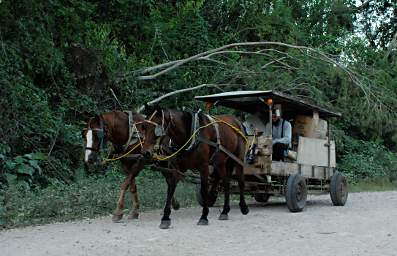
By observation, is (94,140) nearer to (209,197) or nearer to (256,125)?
(209,197)

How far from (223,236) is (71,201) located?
4302 mm

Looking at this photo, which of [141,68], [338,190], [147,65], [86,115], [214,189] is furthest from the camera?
[147,65]

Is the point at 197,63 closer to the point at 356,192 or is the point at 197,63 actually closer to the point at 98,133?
the point at 356,192

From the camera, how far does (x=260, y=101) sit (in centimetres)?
1273

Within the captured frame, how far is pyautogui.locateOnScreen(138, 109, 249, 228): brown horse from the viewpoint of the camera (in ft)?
31.6

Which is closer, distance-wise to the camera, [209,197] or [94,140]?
[94,140]

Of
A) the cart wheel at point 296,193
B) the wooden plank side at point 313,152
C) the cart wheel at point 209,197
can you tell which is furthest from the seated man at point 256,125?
the cart wheel at point 209,197

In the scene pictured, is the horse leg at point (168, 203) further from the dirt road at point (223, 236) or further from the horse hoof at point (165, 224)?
the dirt road at point (223, 236)

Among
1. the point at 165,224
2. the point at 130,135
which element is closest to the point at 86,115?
the point at 130,135

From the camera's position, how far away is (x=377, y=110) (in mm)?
17344

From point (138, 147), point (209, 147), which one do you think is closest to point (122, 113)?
point (138, 147)

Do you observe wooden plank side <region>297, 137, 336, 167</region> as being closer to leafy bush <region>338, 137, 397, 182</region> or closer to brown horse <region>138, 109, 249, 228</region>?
brown horse <region>138, 109, 249, 228</region>

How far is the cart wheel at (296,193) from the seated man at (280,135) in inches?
22.8

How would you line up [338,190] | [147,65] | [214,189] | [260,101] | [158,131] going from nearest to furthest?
[158,131] → [214,189] → [260,101] → [338,190] → [147,65]
